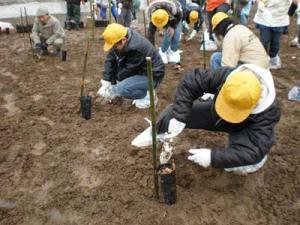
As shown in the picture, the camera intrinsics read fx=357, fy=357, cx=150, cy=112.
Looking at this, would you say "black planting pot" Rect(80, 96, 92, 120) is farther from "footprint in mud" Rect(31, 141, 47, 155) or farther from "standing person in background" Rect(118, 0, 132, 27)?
"standing person in background" Rect(118, 0, 132, 27)

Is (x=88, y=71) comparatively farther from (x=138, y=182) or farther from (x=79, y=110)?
(x=138, y=182)

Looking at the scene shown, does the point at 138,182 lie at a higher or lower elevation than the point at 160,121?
lower

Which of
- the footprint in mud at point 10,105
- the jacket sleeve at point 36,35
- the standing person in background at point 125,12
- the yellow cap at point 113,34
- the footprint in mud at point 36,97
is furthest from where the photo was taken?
the standing person in background at point 125,12

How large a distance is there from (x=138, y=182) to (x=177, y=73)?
278 centimetres

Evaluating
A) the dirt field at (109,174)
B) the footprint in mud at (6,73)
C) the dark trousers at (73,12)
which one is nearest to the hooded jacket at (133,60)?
the dirt field at (109,174)

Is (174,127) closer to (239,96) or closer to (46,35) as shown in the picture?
(239,96)

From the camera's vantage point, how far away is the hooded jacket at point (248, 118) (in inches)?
102

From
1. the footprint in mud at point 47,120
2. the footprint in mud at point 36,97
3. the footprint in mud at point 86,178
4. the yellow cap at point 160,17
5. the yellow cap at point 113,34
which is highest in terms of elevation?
the yellow cap at point 160,17

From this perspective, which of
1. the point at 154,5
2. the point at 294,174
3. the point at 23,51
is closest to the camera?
the point at 294,174

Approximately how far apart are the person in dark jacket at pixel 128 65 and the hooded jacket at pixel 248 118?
1341 mm

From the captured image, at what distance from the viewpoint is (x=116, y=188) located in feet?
9.99

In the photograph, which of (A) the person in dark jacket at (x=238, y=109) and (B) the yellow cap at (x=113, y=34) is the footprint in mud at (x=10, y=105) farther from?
(A) the person in dark jacket at (x=238, y=109)

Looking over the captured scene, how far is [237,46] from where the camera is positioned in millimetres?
3750

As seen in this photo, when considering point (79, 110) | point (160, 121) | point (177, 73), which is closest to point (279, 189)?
point (160, 121)
